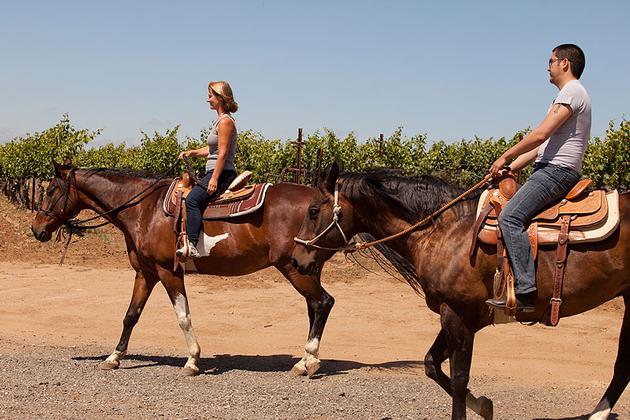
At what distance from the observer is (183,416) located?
7.05 meters

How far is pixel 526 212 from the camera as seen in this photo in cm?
595

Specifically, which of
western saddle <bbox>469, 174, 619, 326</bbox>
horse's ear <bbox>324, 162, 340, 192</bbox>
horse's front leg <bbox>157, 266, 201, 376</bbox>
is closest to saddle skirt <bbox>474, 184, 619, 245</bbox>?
western saddle <bbox>469, 174, 619, 326</bbox>

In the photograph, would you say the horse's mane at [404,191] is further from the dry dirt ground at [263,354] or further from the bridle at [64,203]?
the bridle at [64,203]

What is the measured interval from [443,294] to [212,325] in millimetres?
7769

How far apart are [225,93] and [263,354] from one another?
12.4 feet

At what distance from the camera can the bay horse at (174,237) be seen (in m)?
9.25

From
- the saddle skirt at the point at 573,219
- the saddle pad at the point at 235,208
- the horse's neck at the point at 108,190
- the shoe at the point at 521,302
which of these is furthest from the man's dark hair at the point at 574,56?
the horse's neck at the point at 108,190

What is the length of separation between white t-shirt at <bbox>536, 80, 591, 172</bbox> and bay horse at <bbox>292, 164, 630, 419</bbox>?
58cm

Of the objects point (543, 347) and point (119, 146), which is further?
point (119, 146)

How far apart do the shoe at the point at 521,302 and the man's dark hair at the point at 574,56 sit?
5.65 ft

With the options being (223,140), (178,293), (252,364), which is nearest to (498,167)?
(223,140)

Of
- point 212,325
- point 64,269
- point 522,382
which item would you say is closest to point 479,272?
point 522,382

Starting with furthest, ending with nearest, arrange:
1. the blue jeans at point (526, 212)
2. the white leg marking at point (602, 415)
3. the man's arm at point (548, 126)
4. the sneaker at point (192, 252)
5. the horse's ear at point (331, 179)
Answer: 1. the sneaker at point (192, 252)
2. the horse's ear at point (331, 179)
3. the white leg marking at point (602, 415)
4. the blue jeans at point (526, 212)
5. the man's arm at point (548, 126)

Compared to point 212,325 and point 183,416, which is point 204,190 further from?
point 212,325
